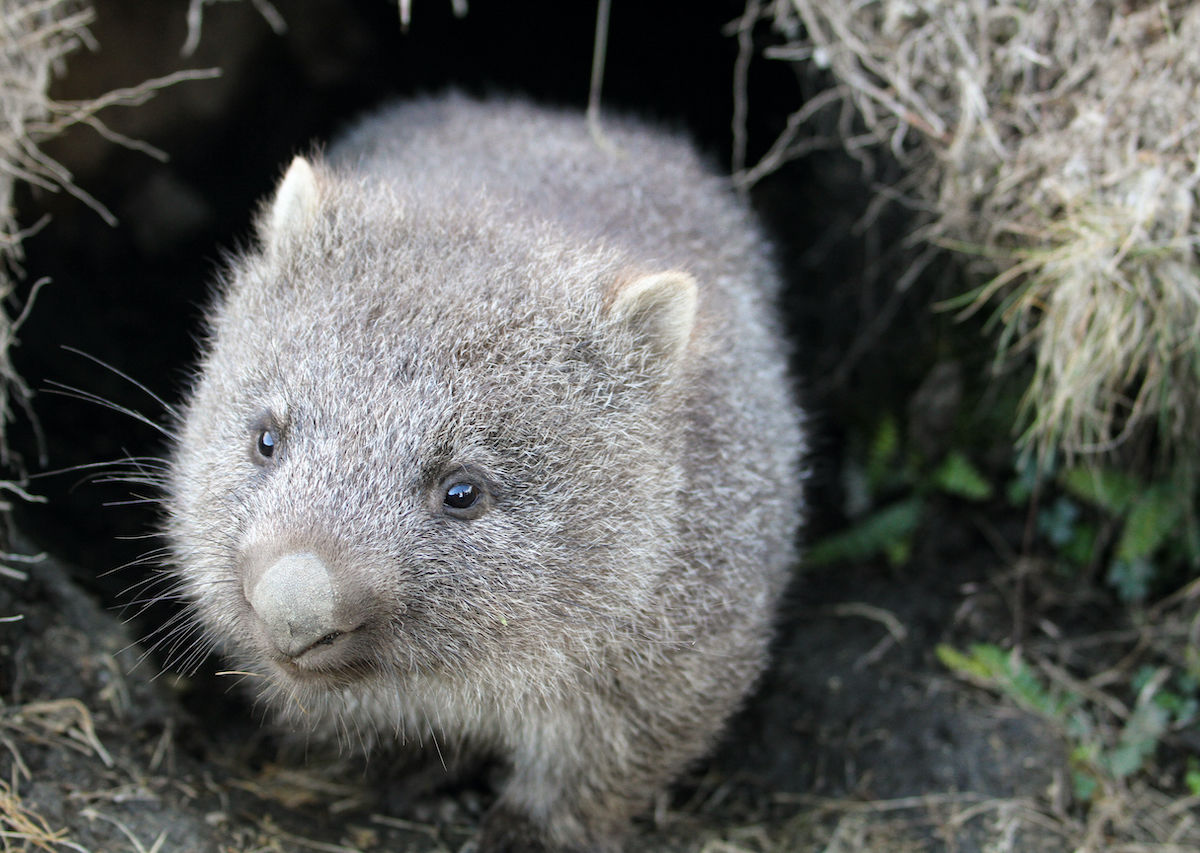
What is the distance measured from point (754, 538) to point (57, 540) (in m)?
3.01

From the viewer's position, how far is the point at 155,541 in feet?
14.8

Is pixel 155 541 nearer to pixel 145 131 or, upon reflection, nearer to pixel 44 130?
pixel 44 130

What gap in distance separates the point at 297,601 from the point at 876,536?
12.2ft

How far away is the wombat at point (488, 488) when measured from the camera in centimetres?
284

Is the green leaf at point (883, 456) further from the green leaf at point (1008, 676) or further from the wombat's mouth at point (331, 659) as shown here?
the wombat's mouth at point (331, 659)

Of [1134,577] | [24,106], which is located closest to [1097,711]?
[1134,577]

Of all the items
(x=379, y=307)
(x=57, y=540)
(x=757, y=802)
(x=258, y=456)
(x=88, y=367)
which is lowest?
(x=757, y=802)

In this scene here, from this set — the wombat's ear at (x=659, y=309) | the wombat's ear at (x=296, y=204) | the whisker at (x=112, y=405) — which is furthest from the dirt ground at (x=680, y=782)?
the wombat's ear at (x=659, y=309)

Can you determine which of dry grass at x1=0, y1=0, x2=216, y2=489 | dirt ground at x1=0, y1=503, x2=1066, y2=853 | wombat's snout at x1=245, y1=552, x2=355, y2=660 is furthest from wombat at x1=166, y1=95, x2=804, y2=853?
dry grass at x1=0, y1=0, x2=216, y2=489

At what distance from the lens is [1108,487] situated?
15.7ft

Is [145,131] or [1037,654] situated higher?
[145,131]

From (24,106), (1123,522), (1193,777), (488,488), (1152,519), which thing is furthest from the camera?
(1123,522)

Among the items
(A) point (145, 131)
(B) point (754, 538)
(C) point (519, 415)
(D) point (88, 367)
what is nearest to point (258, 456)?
(C) point (519, 415)

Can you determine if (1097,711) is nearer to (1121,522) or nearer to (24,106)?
(1121,522)
